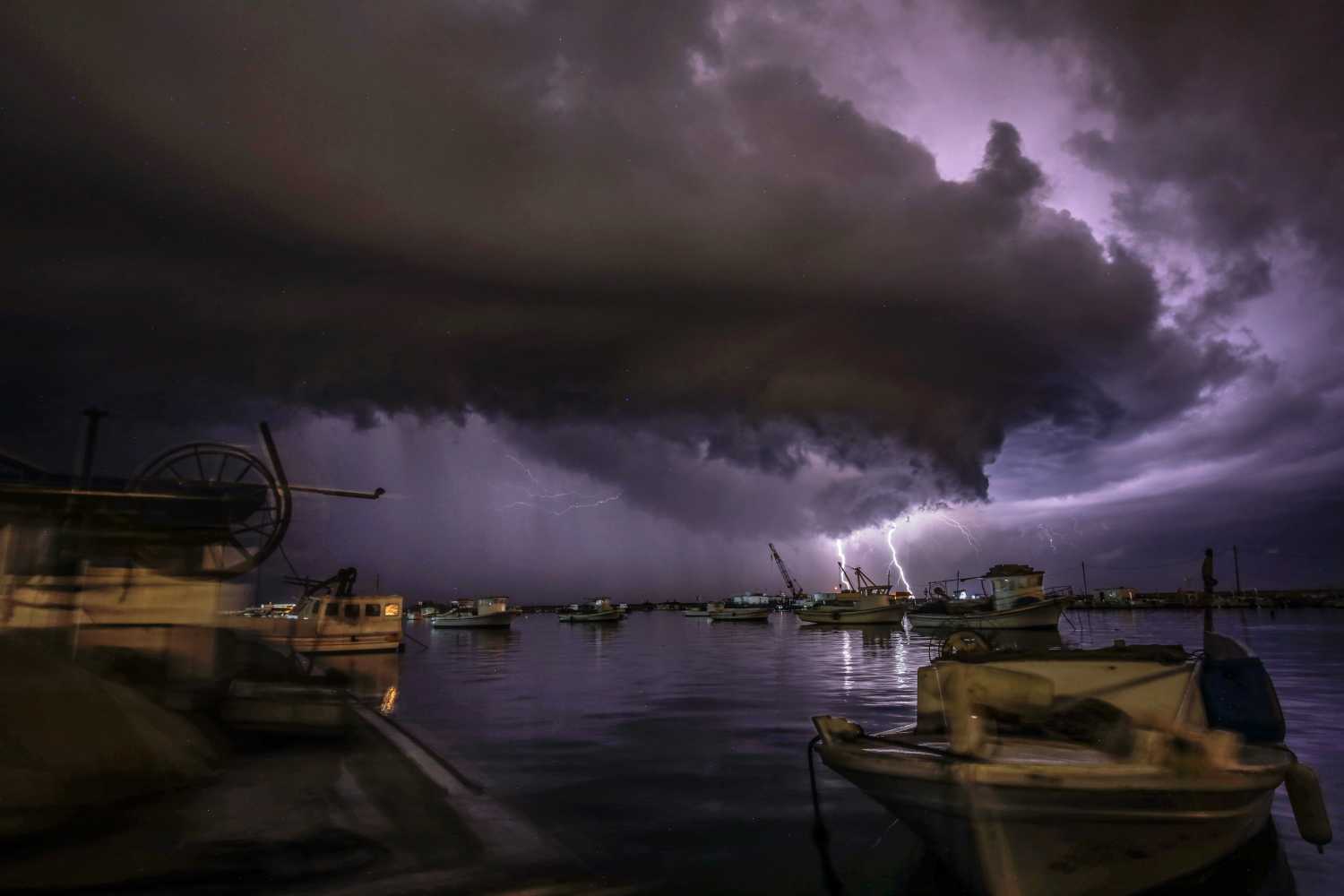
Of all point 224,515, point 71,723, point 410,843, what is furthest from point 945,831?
point 224,515

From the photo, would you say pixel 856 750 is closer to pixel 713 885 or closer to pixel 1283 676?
pixel 713 885

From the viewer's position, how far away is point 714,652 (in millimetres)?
48750

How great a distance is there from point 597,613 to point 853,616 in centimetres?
5449

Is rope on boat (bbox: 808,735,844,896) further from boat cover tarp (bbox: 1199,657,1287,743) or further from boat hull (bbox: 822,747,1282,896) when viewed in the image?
boat cover tarp (bbox: 1199,657,1287,743)

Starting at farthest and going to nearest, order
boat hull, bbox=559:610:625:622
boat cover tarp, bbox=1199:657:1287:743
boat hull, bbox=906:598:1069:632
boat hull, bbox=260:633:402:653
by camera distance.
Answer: boat hull, bbox=559:610:625:622 < boat hull, bbox=906:598:1069:632 < boat hull, bbox=260:633:402:653 < boat cover tarp, bbox=1199:657:1287:743

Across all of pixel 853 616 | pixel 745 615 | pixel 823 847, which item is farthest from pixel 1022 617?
pixel 823 847

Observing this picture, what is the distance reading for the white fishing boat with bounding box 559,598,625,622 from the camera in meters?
134

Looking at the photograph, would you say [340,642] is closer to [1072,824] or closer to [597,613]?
[1072,824]

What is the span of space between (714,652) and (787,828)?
39815 millimetres

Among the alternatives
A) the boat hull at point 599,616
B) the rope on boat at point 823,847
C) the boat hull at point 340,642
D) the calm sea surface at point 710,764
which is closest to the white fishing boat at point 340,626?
the boat hull at point 340,642

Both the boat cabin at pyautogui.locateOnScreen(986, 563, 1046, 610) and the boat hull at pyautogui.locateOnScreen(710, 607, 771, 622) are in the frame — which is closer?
the boat cabin at pyautogui.locateOnScreen(986, 563, 1046, 610)

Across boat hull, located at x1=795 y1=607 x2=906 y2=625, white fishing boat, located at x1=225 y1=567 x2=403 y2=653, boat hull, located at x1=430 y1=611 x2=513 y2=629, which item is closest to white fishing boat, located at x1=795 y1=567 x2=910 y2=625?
boat hull, located at x1=795 y1=607 x2=906 y2=625

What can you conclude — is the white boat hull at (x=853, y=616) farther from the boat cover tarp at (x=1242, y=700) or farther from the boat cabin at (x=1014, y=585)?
the boat cover tarp at (x=1242, y=700)

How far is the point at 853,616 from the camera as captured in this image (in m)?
96.2
